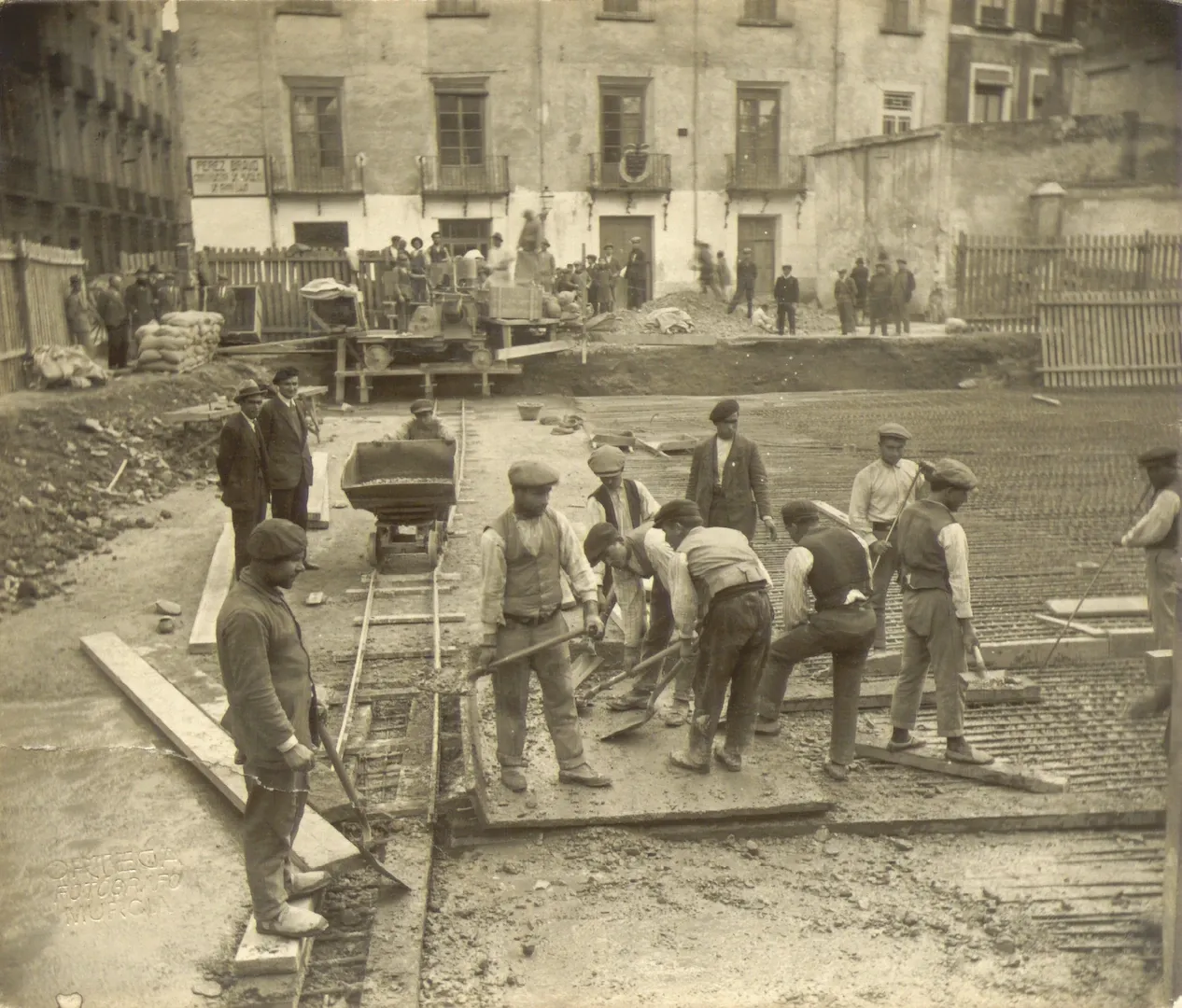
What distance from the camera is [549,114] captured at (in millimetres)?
6777

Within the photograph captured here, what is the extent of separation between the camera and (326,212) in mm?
7191

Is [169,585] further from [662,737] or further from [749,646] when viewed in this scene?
[749,646]

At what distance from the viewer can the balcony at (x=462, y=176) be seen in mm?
7027

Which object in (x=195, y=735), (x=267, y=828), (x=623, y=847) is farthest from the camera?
(x=195, y=735)

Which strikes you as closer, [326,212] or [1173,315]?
[1173,315]

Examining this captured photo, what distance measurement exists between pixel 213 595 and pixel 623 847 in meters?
→ 4.67

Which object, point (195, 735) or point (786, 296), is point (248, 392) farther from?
point (786, 296)

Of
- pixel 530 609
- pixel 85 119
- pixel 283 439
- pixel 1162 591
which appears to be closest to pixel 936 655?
pixel 1162 591

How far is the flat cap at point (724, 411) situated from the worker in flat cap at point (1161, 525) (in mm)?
2646

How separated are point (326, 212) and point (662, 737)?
4070mm

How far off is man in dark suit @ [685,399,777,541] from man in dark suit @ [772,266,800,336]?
738mm

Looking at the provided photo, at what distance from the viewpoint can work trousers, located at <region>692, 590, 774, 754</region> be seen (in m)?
6.04

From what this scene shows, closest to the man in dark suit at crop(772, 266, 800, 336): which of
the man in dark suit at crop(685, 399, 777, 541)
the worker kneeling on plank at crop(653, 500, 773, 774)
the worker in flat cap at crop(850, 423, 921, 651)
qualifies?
the man in dark suit at crop(685, 399, 777, 541)

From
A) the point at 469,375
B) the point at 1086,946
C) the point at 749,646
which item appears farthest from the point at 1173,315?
the point at 469,375
